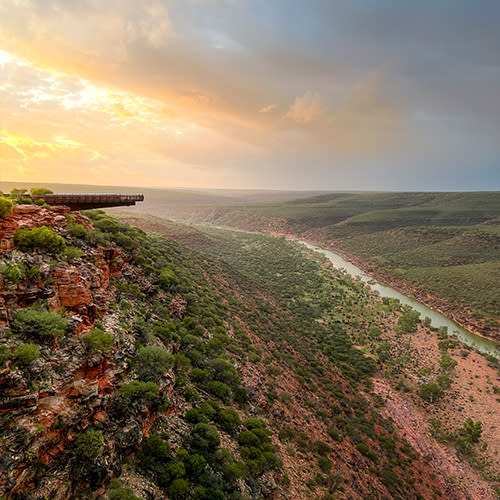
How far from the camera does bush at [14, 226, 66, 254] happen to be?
530 inches

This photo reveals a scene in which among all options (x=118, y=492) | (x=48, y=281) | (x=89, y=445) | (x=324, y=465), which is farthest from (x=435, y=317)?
(x=48, y=281)

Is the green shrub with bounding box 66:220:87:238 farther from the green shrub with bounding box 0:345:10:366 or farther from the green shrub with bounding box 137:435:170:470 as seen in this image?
the green shrub with bounding box 137:435:170:470

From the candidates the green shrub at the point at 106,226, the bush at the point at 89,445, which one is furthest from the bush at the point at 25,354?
the green shrub at the point at 106,226

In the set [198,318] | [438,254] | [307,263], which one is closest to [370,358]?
[198,318]

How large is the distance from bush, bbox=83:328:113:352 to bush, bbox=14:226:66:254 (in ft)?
18.9

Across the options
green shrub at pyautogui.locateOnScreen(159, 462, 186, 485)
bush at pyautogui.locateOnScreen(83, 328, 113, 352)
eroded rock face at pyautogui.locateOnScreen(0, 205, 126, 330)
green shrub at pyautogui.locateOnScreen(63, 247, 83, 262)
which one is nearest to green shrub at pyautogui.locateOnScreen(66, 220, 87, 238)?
eroded rock face at pyautogui.locateOnScreen(0, 205, 126, 330)

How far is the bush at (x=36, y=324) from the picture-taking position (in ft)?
34.9

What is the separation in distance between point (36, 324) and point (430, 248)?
13211cm

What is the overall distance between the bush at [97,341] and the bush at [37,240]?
576 centimetres

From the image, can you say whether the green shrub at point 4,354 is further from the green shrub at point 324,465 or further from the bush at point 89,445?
the green shrub at point 324,465

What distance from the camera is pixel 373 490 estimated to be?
2102 centimetres

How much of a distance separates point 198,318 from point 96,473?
17975 millimetres

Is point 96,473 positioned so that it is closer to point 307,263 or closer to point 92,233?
point 92,233

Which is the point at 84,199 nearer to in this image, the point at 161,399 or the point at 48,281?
the point at 48,281
